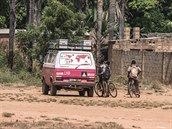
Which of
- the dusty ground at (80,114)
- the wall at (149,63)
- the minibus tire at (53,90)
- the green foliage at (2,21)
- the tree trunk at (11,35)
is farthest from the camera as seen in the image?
the green foliage at (2,21)

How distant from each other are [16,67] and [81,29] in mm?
6421

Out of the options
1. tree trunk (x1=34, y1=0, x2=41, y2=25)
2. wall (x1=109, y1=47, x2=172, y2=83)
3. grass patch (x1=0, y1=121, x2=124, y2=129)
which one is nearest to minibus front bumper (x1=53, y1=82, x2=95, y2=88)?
wall (x1=109, y1=47, x2=172, y2=83)

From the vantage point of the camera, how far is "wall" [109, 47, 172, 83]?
33562 mm

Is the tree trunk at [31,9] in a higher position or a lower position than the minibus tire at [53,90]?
higher

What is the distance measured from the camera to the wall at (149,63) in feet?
110

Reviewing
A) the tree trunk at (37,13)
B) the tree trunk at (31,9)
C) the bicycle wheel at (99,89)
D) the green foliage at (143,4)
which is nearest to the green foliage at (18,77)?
the tree trunk at (31,9)

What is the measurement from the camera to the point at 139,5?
56688 millimetres

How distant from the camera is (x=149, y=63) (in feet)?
115

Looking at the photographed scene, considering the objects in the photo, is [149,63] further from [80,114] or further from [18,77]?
[80,114]

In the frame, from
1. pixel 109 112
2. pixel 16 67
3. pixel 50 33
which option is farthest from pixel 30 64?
pixel 109 112

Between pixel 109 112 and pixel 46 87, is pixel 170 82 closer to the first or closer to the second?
pixel 46 87

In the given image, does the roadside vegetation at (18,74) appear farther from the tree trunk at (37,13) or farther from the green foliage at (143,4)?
the green foliage at (143,4)

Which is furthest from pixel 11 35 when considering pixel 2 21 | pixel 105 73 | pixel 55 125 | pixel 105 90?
pixel 55 125

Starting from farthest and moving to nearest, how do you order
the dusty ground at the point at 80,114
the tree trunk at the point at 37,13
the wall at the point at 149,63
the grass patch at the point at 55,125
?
the tree trunk at the point at 37,13, the wall at the point at 149,63, the dusty ground at the point at 80,114, the grass patch at the point at 55,125
